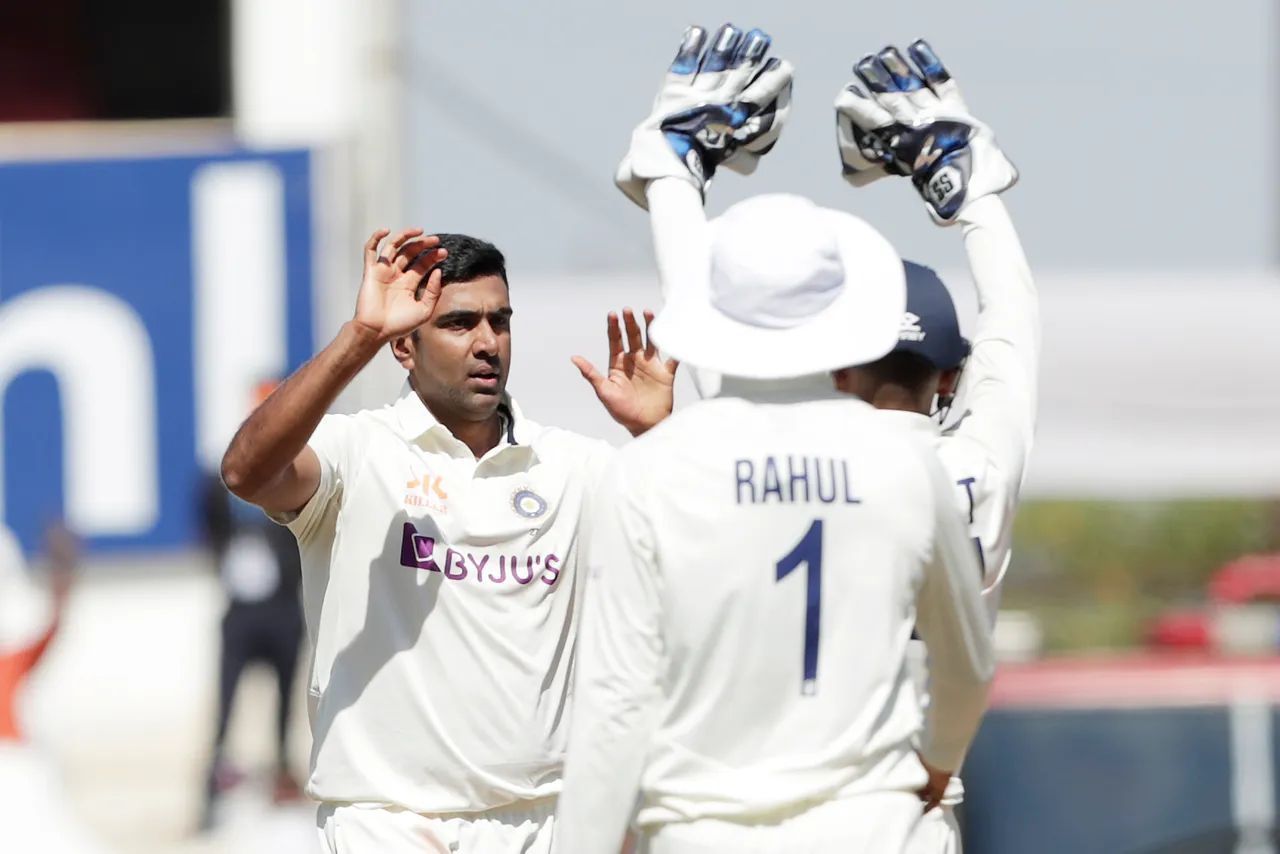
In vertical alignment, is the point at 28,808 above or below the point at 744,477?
below

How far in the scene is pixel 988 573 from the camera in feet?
12.1

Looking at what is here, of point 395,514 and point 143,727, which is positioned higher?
point 395,514

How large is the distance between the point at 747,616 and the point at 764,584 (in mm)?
53

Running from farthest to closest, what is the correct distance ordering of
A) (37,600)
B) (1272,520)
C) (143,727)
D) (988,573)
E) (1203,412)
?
1. (1272,520)
2. (143,727)
3. (1203,412)
4. (37,600)
5. (988,573)

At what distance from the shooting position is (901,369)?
3.77 m

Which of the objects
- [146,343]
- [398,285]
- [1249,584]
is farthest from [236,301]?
[398,285]

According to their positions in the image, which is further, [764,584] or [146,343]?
[146,343]

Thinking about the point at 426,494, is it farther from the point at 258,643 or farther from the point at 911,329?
the point at 258,643

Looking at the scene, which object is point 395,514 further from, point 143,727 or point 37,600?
point 143,727

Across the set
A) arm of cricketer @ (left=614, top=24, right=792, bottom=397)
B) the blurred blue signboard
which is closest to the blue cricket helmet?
arm of cricketer @ (left=614, top=24, right=792, bottom=397)

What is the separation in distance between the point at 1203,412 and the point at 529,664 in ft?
20.1

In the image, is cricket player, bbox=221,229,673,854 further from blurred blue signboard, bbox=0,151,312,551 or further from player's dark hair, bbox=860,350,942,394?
blurred blue signboard, bbox=0,151,312,551

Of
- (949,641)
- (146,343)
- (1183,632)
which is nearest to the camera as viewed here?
(949,641)

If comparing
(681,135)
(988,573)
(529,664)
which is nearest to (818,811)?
(988,573)
